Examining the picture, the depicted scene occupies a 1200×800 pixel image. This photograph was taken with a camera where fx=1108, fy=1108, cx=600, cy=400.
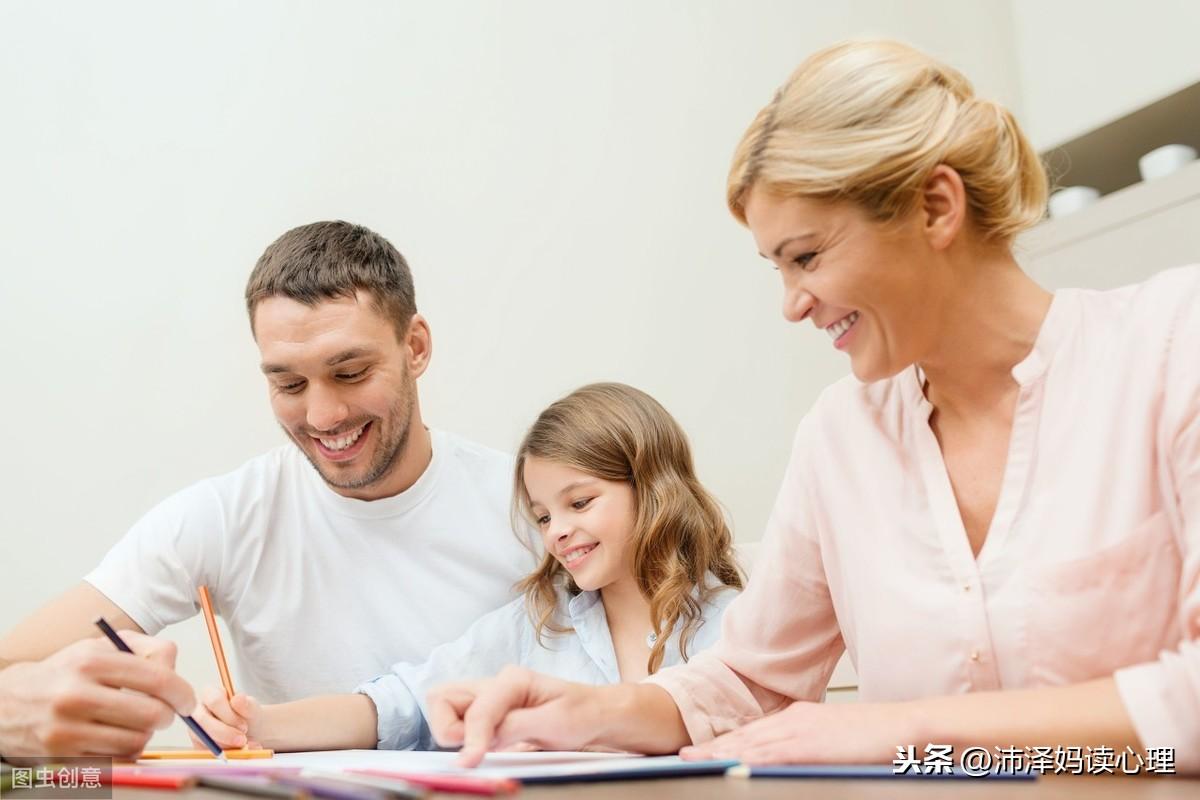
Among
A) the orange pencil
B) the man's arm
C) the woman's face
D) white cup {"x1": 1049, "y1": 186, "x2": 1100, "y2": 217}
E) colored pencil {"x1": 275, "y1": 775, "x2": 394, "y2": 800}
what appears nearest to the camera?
colored pencil {"x1": 275, "y1": 775, "x2": 394, "y2": 800}

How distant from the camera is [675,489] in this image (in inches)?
70.3

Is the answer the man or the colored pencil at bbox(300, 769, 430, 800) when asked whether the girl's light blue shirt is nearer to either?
the man

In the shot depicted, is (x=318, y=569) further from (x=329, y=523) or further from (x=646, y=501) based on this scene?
(x=646, y=501)

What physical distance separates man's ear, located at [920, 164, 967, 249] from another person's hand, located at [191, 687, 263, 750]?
35.8 inches

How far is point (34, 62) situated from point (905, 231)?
5.71 feet

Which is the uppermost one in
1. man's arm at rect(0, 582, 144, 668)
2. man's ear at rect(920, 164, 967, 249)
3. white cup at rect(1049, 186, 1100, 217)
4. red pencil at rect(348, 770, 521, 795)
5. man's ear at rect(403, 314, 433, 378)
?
man's ear at rect(920, 164, 967, 249)

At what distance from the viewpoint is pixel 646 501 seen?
1778mm

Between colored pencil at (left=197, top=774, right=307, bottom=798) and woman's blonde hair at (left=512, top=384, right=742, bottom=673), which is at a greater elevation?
colored pencil at (left=197, top=774, right=307, bottom=798)

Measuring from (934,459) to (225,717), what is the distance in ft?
2.74

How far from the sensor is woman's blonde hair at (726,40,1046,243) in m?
0.95

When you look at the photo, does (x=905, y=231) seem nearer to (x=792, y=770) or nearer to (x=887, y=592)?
(x=887, y=592)

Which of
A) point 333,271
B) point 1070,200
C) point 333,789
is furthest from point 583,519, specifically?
→ point 1070,200

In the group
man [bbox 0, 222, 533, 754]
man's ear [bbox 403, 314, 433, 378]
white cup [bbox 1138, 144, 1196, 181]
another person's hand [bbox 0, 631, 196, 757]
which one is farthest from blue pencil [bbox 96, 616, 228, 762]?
white cup [bbox 1138, 144, 1196, 181]

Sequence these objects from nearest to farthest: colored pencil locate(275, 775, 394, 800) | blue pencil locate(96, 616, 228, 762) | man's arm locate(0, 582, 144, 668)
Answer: colored pencil locate(275, 775, 394, 800)
blue pencil locate(96, 616, 228, 762)
man's arm locate(0, 582, 144, 668)
